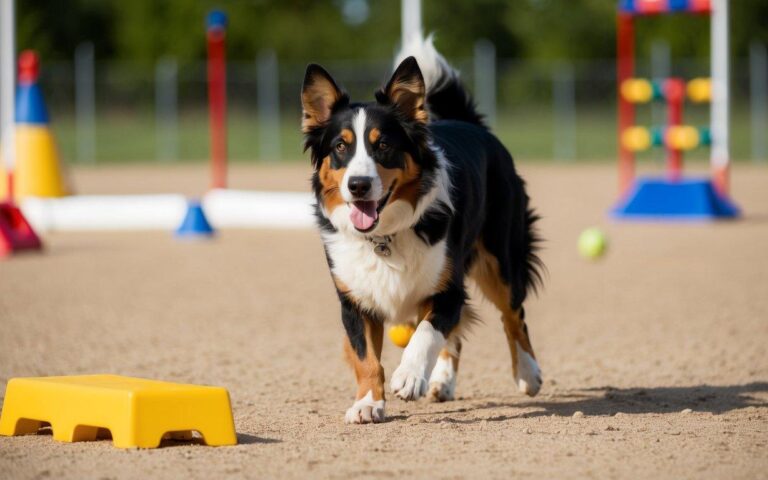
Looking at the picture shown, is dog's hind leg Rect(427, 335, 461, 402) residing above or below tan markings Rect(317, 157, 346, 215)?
below

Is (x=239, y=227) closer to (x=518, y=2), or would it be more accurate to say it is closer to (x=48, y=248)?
(x=48, y=248)

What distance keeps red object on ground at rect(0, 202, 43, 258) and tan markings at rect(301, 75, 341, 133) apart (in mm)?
7387

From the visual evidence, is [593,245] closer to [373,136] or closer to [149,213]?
[149,213]

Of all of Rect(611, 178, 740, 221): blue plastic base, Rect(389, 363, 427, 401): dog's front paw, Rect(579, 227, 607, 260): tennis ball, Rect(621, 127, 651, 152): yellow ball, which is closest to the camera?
Rect(389, 363, 427, 401): dog's front paw

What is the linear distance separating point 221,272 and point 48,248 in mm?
2689

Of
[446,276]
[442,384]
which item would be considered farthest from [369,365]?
[442,384]

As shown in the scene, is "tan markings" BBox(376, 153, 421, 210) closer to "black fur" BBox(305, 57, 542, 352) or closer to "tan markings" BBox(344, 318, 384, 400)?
"black fur" BBox(305, 57, 542, 352)

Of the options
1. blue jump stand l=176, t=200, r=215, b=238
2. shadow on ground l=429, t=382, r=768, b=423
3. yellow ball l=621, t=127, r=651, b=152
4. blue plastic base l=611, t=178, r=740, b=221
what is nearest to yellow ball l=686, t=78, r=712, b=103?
yellow ball l=621, t=127, r=651, b=152

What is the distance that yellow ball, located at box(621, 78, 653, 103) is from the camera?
15.4m

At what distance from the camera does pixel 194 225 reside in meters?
13.8

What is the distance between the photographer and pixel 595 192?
2027 centimetres

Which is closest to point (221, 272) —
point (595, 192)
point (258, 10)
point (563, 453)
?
point (563, 453)

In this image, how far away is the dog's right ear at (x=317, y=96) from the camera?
18.3 ft

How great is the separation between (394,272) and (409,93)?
83 centimetres
